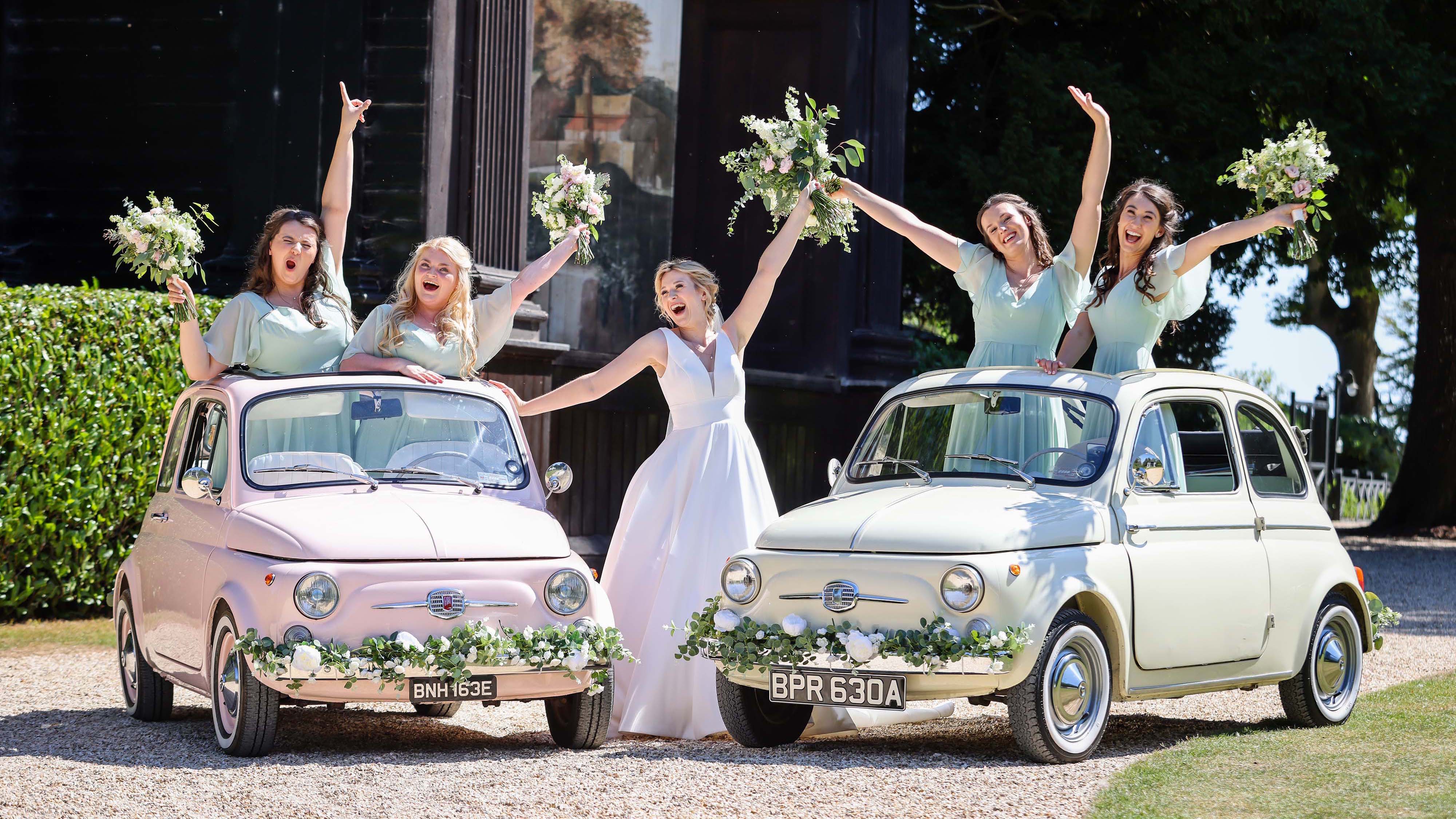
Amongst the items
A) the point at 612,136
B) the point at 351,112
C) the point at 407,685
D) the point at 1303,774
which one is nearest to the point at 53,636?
the point at 351,112

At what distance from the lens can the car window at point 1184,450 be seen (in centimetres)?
702

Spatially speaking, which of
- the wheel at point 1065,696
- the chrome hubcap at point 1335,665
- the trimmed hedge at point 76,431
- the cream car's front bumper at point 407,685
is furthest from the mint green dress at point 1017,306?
the trimmed hedge at point 76,431

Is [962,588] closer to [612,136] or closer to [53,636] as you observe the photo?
[53,636]

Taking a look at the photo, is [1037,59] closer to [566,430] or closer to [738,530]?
[566,430]

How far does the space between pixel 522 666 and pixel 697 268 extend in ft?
7.68

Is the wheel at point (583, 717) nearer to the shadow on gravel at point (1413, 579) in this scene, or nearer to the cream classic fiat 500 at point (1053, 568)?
the cream classic fiat 500 at point (1053, 568)

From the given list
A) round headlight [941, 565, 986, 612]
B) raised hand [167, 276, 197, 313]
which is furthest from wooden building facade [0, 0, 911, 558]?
round headlight [941, 565, 986, 612]

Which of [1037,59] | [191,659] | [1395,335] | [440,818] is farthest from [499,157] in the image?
[1395,335]

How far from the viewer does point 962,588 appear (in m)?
6.21

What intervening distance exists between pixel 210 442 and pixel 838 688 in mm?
2919

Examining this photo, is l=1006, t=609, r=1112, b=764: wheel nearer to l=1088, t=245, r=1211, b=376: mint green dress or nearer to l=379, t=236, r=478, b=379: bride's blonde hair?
l=1088, t=245, r=1211, b=376: mint green dress

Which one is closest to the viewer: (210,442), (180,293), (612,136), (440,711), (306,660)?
(306,660)

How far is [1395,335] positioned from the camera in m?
56.9

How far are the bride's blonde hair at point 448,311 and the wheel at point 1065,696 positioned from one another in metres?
2.80
